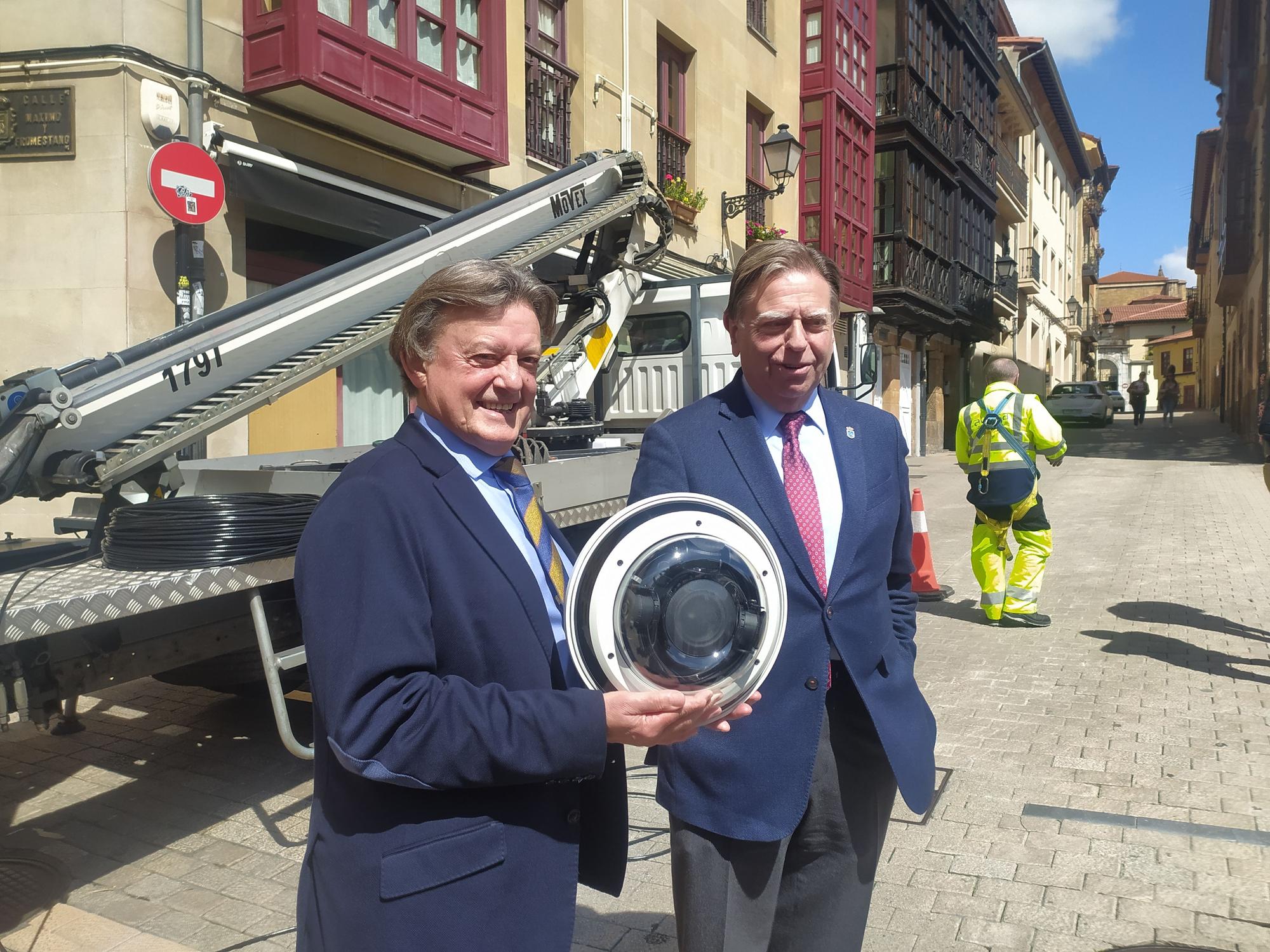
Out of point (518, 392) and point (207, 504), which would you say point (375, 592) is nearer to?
point (518, 392)

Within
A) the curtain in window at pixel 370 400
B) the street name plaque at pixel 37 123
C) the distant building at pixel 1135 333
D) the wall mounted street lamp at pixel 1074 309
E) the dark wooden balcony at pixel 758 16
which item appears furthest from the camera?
the distant building at pixel 1135 333

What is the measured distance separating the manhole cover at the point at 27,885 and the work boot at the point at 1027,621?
19.7 feet

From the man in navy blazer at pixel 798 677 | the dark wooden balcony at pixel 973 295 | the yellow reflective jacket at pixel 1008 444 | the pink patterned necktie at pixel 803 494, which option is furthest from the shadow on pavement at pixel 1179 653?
Answer: the dark wooden balcony at pixel 973 295

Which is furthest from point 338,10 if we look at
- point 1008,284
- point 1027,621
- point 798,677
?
point 1008,284

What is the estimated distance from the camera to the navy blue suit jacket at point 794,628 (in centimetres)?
198

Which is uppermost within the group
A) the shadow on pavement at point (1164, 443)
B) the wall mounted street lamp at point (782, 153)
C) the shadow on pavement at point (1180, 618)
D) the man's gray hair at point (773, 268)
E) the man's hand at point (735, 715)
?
the wall mounted street lamp at point (782, 153)

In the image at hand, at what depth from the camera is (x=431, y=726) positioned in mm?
1407

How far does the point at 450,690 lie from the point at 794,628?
2.68 ft

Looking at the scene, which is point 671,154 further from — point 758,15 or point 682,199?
point 758,15

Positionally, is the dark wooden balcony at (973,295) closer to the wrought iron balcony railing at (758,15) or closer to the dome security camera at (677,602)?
the wrought iron balcony railing at (758,15)

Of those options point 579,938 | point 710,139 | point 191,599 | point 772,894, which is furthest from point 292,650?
point 710,139

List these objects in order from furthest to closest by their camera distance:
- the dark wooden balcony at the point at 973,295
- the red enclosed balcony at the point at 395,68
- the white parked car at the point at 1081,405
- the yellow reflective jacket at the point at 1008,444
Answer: the white parked car at the point at 1081,405 → the dark wooden balcony at the point at 973,295 → the red enclosed balcony at the point at 395,68 → the yellow reflective jacket at the point at 1008,444

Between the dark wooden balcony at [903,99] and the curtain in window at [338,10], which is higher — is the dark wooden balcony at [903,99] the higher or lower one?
the higher one

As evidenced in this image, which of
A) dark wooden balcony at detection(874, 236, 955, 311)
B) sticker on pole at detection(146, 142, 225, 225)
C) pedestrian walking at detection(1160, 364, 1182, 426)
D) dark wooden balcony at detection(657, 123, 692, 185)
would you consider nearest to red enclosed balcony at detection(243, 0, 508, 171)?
sticker on pole at detection(146, 142, 225, 225)
